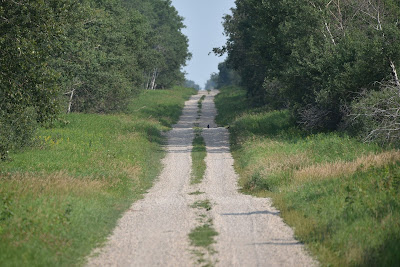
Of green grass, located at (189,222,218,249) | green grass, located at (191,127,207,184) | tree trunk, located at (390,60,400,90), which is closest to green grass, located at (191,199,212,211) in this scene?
green grass, located at (189,222,218,249)

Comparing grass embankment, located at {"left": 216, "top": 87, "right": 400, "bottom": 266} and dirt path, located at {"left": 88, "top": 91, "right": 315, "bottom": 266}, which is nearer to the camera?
dirt path, located at {"left": 88, "top": 91, "right": 315, "bottom": 266}

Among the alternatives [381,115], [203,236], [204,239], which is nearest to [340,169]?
[381,115]

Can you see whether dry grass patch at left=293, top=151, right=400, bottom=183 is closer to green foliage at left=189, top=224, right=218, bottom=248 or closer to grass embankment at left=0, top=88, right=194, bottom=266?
grass embankment at left=0, top=88, right=194, bottom=266

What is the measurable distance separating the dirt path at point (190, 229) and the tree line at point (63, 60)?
17.5 feet

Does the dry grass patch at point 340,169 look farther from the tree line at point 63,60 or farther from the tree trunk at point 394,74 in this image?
the tree line at point 63,60

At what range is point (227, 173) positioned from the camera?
24797 mm

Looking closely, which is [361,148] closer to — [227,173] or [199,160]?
[227,173]

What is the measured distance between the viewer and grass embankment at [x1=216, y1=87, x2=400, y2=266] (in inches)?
420

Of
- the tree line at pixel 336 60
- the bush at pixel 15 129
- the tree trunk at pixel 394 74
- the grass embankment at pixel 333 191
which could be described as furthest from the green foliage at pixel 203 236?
the tree trunk at pixel 394 74

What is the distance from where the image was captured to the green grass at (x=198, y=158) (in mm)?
23859

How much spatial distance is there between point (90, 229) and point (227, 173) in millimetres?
12647

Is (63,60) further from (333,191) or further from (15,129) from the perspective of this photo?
(333,191)

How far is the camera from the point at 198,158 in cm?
2936

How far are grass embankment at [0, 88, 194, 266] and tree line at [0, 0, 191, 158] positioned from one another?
1802mm
